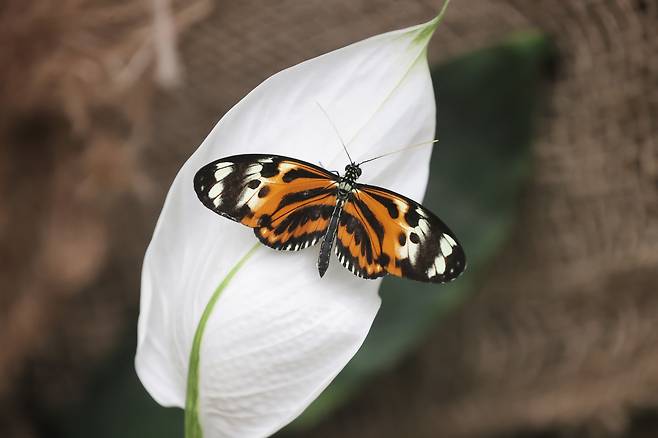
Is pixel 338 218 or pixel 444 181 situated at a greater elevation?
pixel 444 181

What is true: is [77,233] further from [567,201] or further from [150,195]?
[567,201]

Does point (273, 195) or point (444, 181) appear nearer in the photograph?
point (273, 195)

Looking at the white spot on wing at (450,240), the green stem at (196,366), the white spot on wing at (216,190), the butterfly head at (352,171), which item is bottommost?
the green stem at (196,366)

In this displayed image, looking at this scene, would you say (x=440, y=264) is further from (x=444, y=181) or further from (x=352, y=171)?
(x=444, y=181)

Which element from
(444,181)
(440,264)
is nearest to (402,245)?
(440,264)

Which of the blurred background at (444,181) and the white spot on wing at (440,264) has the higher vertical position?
the blurred background at (444,181)

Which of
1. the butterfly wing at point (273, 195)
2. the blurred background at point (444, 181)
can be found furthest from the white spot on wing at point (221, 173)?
the blurred background at point (444, 181)

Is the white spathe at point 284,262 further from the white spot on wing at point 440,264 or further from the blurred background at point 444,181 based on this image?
the blurred background at point 444,181
